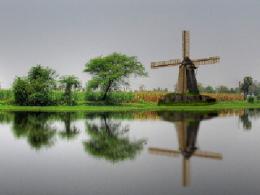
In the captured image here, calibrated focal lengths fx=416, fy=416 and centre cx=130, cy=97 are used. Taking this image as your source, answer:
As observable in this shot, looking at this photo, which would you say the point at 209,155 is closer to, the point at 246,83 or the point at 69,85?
the point at 69,85

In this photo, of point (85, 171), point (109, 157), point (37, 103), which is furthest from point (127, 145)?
point (37, 103)

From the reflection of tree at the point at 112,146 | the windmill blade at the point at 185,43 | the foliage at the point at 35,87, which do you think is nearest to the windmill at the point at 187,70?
the windmill blade at the point at 185,43

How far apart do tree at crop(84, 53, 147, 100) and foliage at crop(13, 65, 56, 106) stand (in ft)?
29.2

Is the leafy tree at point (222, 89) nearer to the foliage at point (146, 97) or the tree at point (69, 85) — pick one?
the foliage at point (146, 97)

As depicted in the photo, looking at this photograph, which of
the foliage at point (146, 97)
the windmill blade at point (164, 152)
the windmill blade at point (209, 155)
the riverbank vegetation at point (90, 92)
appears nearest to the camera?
the windmill blade at point (209, 155)

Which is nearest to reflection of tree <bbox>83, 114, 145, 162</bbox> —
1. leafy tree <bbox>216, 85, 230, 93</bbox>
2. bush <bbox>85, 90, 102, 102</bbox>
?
bush <bbox>85, 90, 102, 102</bbox>

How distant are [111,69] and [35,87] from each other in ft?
46.8

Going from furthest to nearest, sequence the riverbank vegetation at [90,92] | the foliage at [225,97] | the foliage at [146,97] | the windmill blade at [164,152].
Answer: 1. the foliage at [225,97]
2. the foliage at [146,97]
3. the riverbank vegetation at [90,92]
4. the windmill blade at [164,152]

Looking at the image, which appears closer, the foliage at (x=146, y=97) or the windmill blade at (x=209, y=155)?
the windmill blade at (x=209, y=155)

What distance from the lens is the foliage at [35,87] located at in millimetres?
63312

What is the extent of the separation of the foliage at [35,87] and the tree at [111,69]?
29.2 feet

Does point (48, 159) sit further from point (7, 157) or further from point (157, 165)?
point (157, 165)

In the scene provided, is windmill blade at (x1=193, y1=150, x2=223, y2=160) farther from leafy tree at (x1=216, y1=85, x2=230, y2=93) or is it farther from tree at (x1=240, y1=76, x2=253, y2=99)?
leafy tree at (x1=216, y1=85, x2=230, y2=93)

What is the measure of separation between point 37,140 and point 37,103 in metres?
45.1
